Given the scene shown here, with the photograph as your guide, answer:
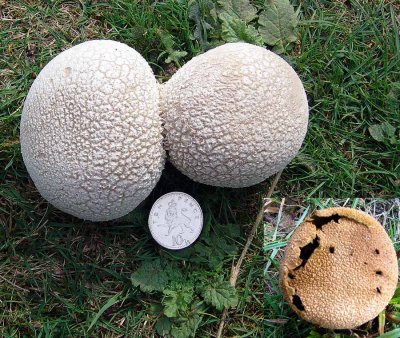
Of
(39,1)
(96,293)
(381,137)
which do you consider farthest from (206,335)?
(39,1)

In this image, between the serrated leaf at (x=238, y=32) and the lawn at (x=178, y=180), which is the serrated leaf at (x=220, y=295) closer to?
the lawn at (x=178, y=180)

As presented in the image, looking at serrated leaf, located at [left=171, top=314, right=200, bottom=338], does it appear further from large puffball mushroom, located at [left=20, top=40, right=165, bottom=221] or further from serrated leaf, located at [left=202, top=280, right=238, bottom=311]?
large puffball mushroom, located at [left=20, top=40, right=165, bottom=221]

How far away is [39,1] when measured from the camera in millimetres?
3008

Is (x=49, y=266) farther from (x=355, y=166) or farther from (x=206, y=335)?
(x=355, y=166)

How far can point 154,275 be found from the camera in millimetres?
2750

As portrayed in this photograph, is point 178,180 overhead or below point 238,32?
below

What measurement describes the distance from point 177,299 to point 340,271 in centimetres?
83

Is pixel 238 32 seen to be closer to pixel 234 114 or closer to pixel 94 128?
pixel 234 114

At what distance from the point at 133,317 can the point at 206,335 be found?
37 cm

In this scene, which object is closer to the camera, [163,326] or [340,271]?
[340,271]

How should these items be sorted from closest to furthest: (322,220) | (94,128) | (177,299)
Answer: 1. (94,128)
2. (322,220)
3. (177,299)

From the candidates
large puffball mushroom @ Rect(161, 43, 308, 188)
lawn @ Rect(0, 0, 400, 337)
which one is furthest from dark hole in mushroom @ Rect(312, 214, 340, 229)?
lawn @ Rect(0, 0, 400, 337)

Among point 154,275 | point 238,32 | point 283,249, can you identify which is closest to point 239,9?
point 238,32

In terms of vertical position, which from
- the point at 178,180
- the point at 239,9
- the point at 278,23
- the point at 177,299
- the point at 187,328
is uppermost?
the point at 239,9
